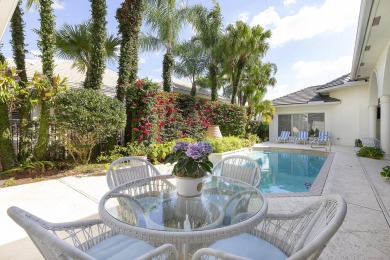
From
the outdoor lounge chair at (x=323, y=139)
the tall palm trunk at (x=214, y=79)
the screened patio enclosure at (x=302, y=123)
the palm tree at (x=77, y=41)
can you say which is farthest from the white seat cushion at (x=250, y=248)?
the screened patio enclosure at (x=302, y=123)

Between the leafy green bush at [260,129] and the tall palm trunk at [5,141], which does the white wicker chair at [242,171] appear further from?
the leafy green bush at [260,129]

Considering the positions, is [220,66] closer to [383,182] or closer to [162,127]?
[162,127]

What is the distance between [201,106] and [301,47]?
9426 mm

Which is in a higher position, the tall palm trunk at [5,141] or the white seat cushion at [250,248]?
the tall palm trunk at [5,141]

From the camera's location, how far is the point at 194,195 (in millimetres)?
2277

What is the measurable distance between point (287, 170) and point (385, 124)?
15.8 feet

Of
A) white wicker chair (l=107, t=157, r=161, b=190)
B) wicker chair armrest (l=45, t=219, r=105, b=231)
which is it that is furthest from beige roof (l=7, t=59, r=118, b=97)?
wicker chair armrest (l=45, t=219, r=105, b=231)

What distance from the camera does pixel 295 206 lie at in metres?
3.92

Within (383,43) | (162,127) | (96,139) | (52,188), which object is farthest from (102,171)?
(383,43)

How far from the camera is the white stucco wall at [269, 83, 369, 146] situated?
13.1 m

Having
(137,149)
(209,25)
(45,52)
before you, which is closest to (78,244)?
(137,149)

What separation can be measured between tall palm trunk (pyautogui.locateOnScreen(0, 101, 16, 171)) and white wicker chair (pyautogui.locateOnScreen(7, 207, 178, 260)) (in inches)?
227

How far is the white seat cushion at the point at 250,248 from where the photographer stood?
1818mm

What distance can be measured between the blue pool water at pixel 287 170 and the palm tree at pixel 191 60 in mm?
7830
